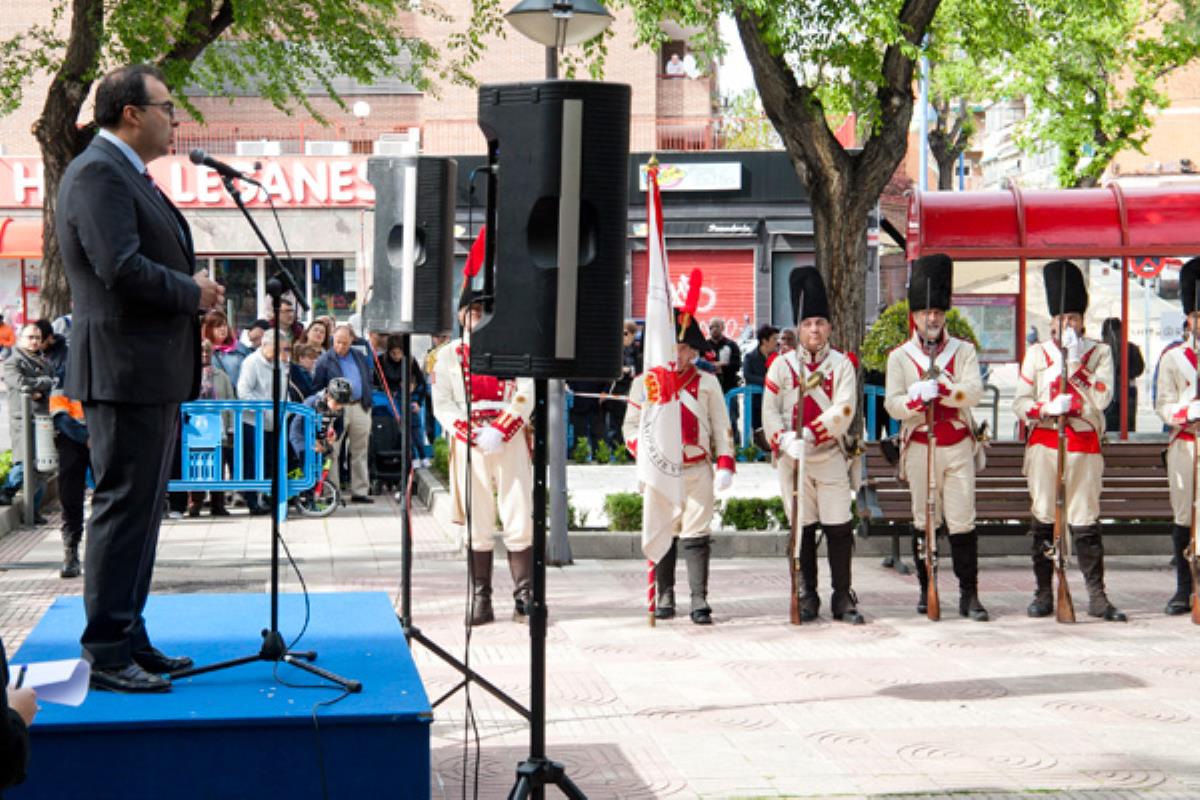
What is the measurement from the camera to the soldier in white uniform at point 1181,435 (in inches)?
449

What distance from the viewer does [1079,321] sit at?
11445mm

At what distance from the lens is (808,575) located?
11.3 meters

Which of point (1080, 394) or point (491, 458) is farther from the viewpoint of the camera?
point (1080, 394)

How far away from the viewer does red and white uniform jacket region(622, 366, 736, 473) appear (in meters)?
11.2

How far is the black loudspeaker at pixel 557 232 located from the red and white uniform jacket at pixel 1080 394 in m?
6.01

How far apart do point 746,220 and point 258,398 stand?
74.3 ft

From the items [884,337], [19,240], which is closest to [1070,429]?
[884,337]

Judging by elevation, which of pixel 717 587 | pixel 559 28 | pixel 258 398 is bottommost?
pixel 717 587

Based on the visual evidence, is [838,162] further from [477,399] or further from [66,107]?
[66,107]

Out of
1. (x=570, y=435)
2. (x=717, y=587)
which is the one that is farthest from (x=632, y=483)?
(x=717, y=587)

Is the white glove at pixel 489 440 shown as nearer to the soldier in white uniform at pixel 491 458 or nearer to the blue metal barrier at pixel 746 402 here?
the soldier in white uniform at pixel 491 458

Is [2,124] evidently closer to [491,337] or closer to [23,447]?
[23,447]

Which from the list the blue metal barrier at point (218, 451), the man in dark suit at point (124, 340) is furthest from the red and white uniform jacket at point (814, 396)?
the man in dark suit at point (124, 340)

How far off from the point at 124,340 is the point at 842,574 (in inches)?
246
